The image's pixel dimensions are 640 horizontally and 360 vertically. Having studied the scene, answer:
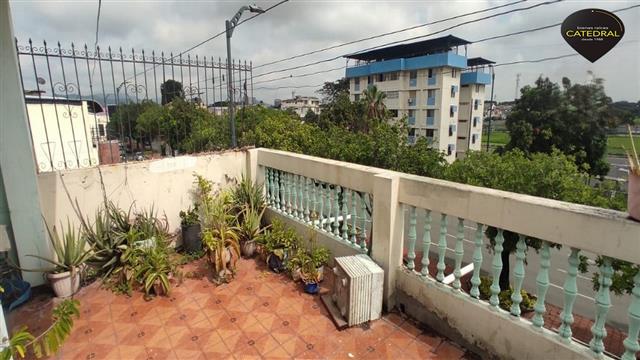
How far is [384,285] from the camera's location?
282cm

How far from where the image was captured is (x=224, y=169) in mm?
4539

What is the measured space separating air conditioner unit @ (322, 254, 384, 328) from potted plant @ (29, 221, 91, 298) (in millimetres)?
2592

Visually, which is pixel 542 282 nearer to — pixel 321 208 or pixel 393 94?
pixel 321 208

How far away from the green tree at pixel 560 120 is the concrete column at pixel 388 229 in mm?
25282

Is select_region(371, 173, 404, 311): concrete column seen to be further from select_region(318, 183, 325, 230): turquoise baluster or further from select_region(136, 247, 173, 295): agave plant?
select_region(136, 247, 173, 295): agave plant

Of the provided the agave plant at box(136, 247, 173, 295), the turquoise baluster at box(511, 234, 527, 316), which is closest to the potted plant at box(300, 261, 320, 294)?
the agave plant at box(136, 247, 173, 295)

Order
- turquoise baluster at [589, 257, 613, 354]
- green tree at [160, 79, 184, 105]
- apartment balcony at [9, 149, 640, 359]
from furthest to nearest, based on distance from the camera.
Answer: green tree at [160, 79, 184, 105] < apartment balcony at [9, 149, 640, 359] < turquoise baluster at [589, 257, 613, 354]

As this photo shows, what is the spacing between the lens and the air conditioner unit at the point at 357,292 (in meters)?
2.58

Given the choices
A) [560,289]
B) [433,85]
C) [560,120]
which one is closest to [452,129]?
[433,85]

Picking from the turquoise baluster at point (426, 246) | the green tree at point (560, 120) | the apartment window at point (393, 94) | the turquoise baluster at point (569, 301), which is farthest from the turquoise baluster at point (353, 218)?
the apartment window at point (393, 94)

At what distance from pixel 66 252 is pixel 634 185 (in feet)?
14.5

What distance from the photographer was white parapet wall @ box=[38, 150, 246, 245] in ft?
11.2

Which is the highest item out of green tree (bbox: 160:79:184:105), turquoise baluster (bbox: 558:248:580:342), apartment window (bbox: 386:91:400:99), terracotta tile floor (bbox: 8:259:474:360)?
apartment window (bbox: 386:91:400:99)

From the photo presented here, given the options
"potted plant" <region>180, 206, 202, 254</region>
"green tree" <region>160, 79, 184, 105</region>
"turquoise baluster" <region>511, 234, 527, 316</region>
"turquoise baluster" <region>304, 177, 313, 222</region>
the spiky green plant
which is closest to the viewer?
the spiky green plant
